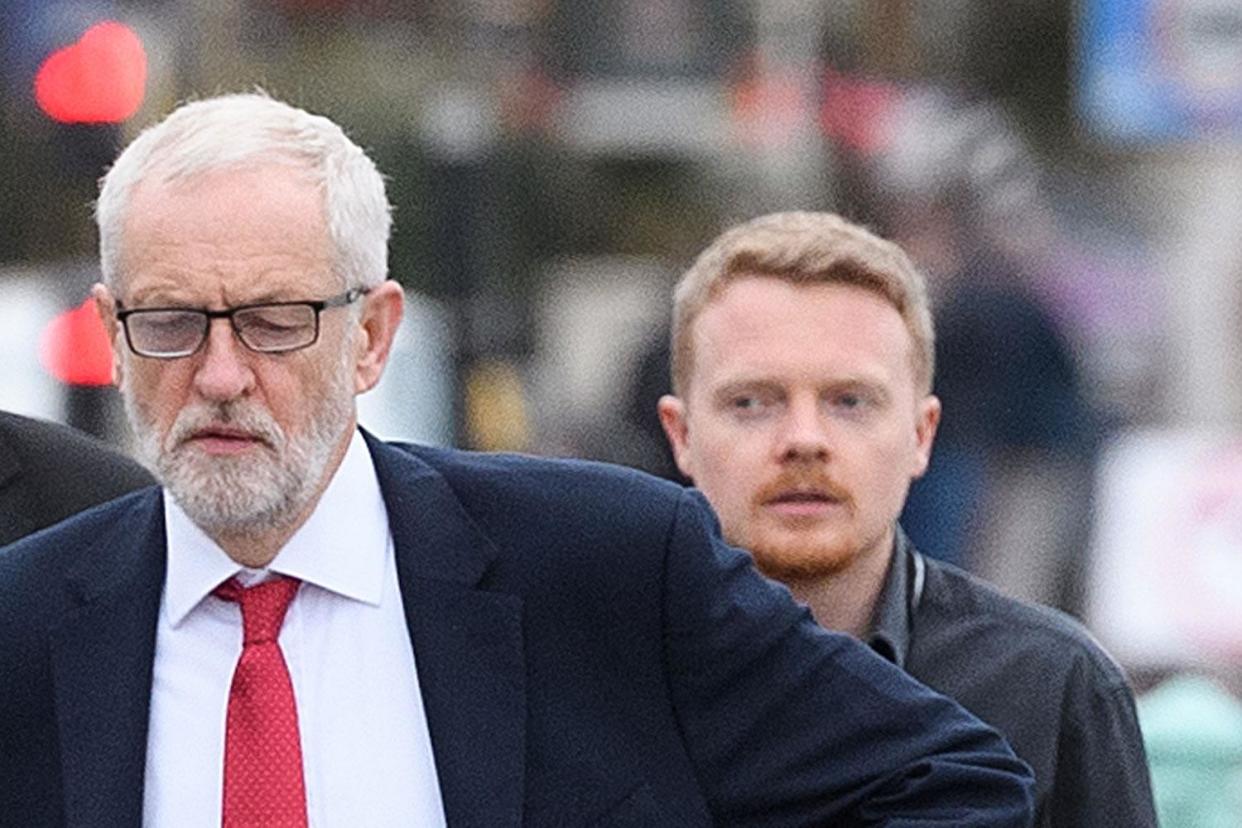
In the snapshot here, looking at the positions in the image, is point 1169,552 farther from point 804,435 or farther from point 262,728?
point 262,728

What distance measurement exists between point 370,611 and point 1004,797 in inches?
30.3

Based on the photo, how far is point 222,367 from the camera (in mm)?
4082

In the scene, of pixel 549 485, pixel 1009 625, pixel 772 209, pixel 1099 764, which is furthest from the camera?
pixel 772 209

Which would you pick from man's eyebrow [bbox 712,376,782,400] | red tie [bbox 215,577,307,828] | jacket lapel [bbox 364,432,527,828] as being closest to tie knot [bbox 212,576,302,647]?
red tie [bbox 215,577,307,828]

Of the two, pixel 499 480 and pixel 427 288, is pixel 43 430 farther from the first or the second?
pixel 427 288

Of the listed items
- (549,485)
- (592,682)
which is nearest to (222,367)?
(549,485)

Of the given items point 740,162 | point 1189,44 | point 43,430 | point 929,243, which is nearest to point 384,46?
point 740,162

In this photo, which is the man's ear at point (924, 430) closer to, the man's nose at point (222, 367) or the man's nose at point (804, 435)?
the man's nose at point (804, 435)

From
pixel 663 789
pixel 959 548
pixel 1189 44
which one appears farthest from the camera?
pixel 1189 44

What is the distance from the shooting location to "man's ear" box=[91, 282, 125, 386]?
13.8 ft

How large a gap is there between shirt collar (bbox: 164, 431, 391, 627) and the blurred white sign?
23.5 ft

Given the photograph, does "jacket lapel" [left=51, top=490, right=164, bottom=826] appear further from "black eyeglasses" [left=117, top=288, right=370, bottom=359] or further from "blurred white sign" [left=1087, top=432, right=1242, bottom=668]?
"blurred white sign" [left=1087, top=432, right=1242, bottom=668]

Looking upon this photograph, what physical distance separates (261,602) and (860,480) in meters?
1.18

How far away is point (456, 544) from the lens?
4254mm
